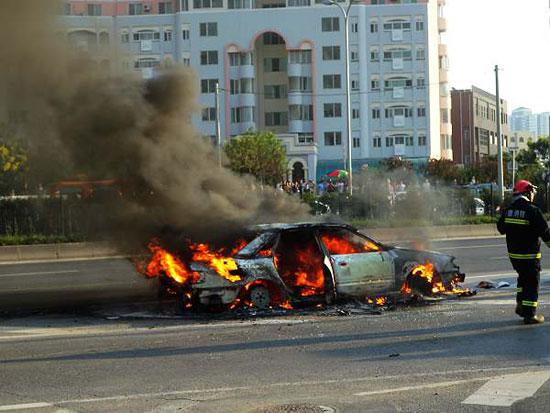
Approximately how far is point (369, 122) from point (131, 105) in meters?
66.1

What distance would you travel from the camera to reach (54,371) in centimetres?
783

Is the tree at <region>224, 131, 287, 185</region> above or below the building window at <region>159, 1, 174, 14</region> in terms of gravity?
below

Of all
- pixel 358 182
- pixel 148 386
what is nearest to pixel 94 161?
pixel 148 386

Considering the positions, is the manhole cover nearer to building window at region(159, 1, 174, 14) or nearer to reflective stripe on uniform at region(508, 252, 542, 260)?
reflective stripe on uniform at region(508, 252, 542, 260)

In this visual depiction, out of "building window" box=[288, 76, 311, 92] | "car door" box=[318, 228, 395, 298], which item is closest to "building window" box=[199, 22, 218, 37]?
"building window" box=[288, 76, 311, 92]

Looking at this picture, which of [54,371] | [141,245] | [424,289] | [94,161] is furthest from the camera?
[94,161]

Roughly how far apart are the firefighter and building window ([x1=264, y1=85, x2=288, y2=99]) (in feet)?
236

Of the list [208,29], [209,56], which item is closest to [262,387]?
[209,56]

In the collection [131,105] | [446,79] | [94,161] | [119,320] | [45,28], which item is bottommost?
[119,320]

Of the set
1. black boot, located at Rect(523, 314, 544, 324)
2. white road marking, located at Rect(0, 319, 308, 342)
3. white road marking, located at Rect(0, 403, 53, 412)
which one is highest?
white road marking, located at Rect(0, 403, 53, 412)

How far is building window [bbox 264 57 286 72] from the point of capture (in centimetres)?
8112

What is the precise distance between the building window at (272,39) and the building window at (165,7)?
9237mm

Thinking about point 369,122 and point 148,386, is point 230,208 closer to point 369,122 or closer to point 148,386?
point 148,386

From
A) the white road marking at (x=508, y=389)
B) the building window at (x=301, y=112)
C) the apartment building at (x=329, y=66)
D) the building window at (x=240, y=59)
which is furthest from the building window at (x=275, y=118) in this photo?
the white road marking at (x=508, y=389)
